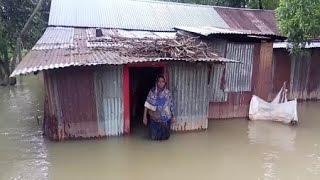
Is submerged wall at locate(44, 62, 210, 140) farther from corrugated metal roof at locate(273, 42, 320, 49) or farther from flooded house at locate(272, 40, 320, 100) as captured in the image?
flooded house at locate(272, 40, 320, 100)

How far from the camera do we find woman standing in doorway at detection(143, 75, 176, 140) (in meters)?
8.02

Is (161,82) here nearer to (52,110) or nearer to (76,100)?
(76,100)

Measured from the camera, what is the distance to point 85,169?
6.59 meters

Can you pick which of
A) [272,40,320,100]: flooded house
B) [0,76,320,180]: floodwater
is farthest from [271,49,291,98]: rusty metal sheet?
[0,76,320,180]: floodwater

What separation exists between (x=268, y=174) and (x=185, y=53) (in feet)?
10.6

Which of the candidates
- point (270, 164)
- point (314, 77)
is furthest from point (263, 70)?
point (270, 164)

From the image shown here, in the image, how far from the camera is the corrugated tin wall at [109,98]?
8109 mm

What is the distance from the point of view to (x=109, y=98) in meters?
8.20

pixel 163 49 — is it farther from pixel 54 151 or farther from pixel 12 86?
pixel 12 86

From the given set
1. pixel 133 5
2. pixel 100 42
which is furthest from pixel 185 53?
pixel 133 5

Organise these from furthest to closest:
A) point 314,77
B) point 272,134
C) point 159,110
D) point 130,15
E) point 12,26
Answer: point 12,26
point 130,15
point 314,77
point 272,134
point 159,110

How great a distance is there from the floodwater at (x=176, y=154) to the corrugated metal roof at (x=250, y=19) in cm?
501

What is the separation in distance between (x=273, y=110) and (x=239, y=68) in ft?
4.87

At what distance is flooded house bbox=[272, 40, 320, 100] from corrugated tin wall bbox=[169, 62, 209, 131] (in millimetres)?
3769
